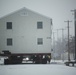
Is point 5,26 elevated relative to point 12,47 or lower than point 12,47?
elevated

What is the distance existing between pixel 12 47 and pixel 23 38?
1998 millimetres

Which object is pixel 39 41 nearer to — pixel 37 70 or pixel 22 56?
pixel 22 56

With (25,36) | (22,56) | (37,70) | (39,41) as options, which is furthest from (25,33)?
(37,70)

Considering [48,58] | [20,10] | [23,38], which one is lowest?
[48,58]

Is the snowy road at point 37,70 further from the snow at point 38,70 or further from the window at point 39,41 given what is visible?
the window at point 39,41

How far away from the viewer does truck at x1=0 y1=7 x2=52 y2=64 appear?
3972cm

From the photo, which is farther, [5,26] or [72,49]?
[72,49]

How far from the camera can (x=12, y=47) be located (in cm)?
3978

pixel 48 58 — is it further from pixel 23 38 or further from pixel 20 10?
pixel 20 10

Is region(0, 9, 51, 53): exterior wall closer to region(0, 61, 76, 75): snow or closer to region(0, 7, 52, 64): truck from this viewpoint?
region(0, 7, 52, 64): truck

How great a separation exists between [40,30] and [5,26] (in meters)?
5.15

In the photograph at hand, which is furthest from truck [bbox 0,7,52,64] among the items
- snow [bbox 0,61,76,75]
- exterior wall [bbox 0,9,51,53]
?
snow [bbox 0,61,76,75]

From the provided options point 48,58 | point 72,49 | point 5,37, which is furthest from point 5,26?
point 72,49

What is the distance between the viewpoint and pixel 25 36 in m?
40.0
